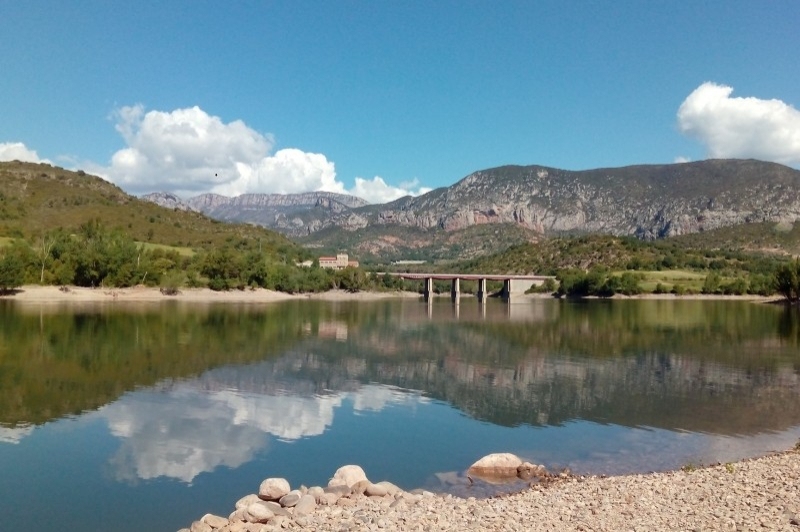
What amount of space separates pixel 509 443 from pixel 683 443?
18.2 feet

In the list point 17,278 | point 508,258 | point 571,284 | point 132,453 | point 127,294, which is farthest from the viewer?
point 508,258

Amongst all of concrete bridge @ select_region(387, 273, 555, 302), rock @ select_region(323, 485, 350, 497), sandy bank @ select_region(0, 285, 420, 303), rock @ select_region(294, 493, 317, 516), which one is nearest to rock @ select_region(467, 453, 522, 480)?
rock @ select_region(323, 485, 350, 497)

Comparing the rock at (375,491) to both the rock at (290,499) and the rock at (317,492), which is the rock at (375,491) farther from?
the rock at (290,499)

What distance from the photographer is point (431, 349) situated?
46312 mm

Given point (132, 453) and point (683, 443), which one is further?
point (683, 443)

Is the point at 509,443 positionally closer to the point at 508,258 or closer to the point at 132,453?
the point at 132,453

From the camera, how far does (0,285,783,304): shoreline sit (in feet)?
279

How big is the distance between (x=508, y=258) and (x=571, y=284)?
175 feet

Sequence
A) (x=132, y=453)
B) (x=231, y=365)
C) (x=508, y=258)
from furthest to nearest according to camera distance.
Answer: (x=508, y=258)
(x=231, y=365)
(x=132, y=453)

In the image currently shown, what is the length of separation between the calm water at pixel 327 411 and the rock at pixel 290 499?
139 cm

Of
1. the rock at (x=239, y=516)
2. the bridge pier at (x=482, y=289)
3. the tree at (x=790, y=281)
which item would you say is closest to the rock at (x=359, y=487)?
the rock at (x=239, y=516)

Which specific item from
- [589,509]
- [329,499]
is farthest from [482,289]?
[589,509]

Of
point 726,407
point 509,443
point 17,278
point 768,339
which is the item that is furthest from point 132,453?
point 17,278

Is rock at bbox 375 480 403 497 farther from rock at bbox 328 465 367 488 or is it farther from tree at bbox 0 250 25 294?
tree at bbox 0 250 25 294
